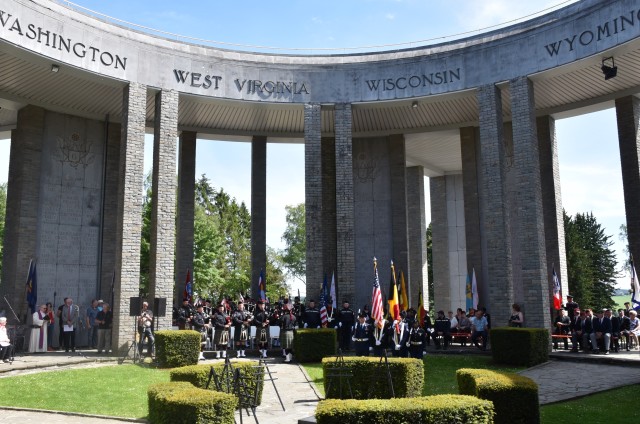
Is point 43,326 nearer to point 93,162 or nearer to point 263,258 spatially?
point 93,162

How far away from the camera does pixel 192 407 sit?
26.7ft

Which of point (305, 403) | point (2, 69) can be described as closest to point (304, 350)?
point (305, 403)

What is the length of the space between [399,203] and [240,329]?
1089 centimetres

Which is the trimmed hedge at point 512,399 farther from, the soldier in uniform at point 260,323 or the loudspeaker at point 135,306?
the loudspeaker at point 135,306

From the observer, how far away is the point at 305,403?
1160cm

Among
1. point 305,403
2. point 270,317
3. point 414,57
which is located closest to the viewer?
point 305,403

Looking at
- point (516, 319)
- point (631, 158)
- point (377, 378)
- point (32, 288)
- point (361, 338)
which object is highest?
point (631, 158)

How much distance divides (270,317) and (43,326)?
24.9 feet

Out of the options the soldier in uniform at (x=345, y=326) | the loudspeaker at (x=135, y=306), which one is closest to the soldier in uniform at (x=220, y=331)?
the loudspeaker at (x=135, y=306)

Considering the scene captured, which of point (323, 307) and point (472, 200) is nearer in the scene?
point (323, 307)

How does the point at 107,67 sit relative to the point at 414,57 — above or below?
below

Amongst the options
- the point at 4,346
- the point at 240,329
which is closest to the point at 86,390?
the point at 4,346

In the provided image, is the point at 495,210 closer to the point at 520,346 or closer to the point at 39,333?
the point at 520,346

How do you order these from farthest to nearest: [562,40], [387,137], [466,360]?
[387,137]
[562,40]
[466,360]
